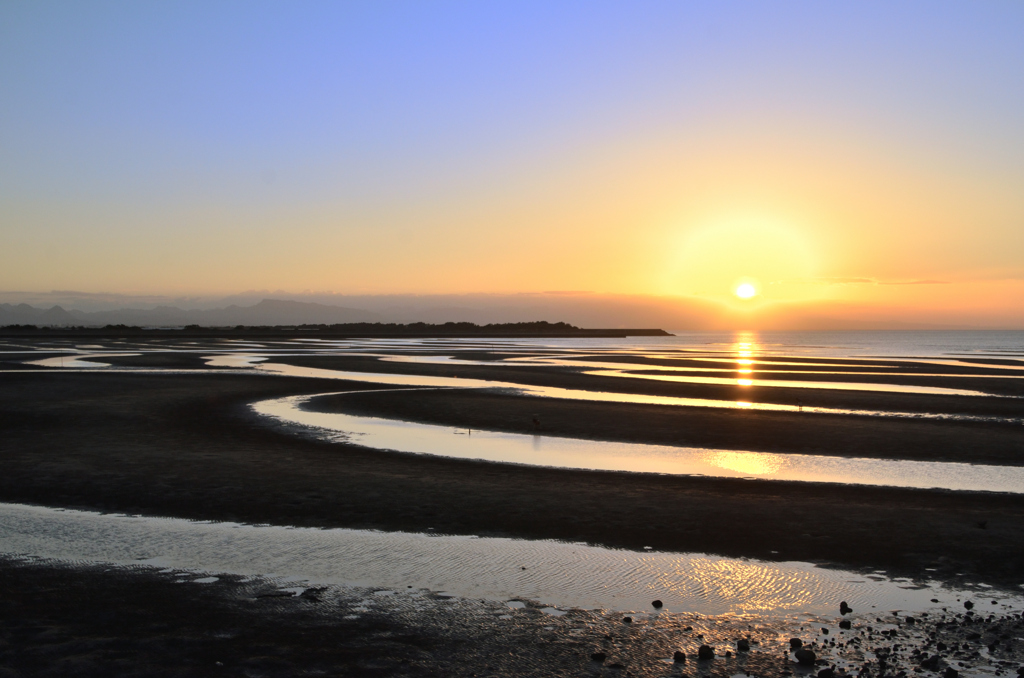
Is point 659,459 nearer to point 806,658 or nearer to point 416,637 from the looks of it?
point 806,658

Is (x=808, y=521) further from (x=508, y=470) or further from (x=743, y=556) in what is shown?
(x=508, y=470)

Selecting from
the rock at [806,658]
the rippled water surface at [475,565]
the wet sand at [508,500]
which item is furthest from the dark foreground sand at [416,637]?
the wet sand at [508,500]

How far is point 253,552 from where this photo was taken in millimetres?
10000

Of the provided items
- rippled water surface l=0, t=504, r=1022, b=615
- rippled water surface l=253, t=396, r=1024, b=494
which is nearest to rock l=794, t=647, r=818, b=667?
rippled water surface l=0, t=504, r=1022, b=615

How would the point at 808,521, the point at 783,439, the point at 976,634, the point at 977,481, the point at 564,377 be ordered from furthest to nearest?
the point at 564,377 → the point at 783,439 → the point at 977,481 → the point at 808,521 → the point at 976,634

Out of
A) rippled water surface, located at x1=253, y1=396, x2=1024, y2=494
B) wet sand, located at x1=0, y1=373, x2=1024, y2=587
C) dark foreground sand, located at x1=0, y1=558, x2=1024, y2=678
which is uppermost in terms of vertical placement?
dark foreground sand, located at x1=0, y1=558, x2=1024, y2=678

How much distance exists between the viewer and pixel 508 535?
11133 millimetres

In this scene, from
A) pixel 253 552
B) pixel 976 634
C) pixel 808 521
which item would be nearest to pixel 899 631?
pixel 976 634

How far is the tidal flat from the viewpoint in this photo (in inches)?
270

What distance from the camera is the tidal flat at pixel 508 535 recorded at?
270 inches

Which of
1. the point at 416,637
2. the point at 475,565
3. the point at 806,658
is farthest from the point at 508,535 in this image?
the point at 806,658

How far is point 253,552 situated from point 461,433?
1208 cm

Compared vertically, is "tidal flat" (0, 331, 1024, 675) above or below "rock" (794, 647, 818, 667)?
below

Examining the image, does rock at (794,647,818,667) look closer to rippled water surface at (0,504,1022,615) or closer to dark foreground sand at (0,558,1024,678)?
dark foreground sand at (0,558,1024,678)
